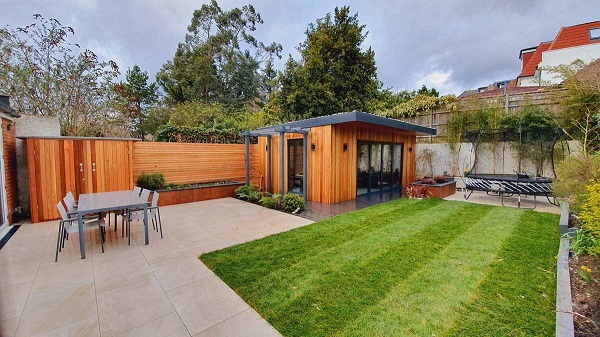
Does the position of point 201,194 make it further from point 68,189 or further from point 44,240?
point 44,240

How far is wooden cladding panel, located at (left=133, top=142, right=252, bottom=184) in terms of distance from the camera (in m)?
7.60

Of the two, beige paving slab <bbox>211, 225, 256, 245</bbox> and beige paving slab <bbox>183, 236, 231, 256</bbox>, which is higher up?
beige paving slab <bbox>211, 225, 256, 245</bbox>

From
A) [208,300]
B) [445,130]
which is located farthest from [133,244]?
[445,130]

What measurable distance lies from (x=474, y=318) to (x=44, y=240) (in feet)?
21.7

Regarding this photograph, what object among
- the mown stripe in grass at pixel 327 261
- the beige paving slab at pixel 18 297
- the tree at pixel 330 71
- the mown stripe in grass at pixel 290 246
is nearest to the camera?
the beige paving slab at pixel 18 297

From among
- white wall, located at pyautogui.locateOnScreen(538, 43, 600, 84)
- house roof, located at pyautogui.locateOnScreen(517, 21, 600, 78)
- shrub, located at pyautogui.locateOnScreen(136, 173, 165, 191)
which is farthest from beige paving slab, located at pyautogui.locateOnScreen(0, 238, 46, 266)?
house roof, located at pyautogui.locateOnScreen(517, 21, 600, 78)

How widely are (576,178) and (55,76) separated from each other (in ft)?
47.4

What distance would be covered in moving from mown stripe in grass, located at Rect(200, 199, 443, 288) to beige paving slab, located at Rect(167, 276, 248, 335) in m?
0.21

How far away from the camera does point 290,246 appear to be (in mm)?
4137

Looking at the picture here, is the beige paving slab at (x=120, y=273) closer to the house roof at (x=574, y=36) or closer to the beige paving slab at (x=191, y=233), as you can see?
the beige paving slab at (x=191, y=233)

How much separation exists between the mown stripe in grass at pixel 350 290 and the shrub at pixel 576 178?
223cm

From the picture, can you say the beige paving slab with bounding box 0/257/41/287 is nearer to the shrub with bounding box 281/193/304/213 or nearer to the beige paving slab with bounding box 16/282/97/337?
the beige paving slab with bounding box 16/282/97/337

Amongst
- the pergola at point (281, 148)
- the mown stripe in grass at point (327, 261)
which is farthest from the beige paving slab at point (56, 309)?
the pergola at point (281, 148)

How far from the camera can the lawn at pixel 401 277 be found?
7.56 feet
